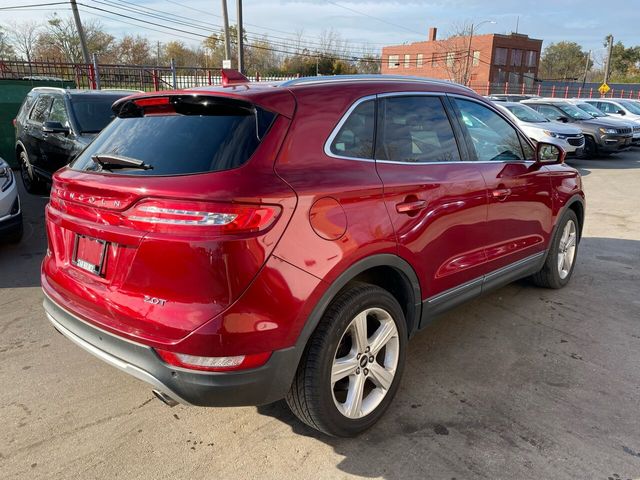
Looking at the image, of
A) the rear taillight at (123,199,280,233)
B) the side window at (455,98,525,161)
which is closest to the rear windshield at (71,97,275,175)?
the rear taillight at (123,199,280,233)

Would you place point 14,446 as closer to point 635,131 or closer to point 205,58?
point 635,131

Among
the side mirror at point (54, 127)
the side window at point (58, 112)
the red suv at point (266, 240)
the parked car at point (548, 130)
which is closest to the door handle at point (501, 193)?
the red suv at point (266, 240)

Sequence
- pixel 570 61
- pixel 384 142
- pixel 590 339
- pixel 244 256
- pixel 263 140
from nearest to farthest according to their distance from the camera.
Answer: pixel 244 256 → pixel 263 140 → pixel 384 142 → pixel 590 339 → pixel 570 61

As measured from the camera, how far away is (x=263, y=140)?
2.23 meters

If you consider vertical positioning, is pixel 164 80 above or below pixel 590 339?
above

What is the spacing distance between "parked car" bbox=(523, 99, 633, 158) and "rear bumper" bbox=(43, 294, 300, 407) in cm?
1492

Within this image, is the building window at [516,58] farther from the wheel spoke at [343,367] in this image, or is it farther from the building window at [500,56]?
the wheel spoke at [343,367]

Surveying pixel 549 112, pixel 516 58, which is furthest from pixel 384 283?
pixel 516 58

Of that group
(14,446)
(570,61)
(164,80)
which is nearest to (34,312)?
(14,446)

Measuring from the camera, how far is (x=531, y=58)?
6875 centimetres

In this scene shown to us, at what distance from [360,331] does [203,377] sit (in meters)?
0.86

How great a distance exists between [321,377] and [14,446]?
5.45 feet

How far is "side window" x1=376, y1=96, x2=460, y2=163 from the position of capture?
2816 mm

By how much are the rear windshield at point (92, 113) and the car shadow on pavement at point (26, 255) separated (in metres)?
1.51
